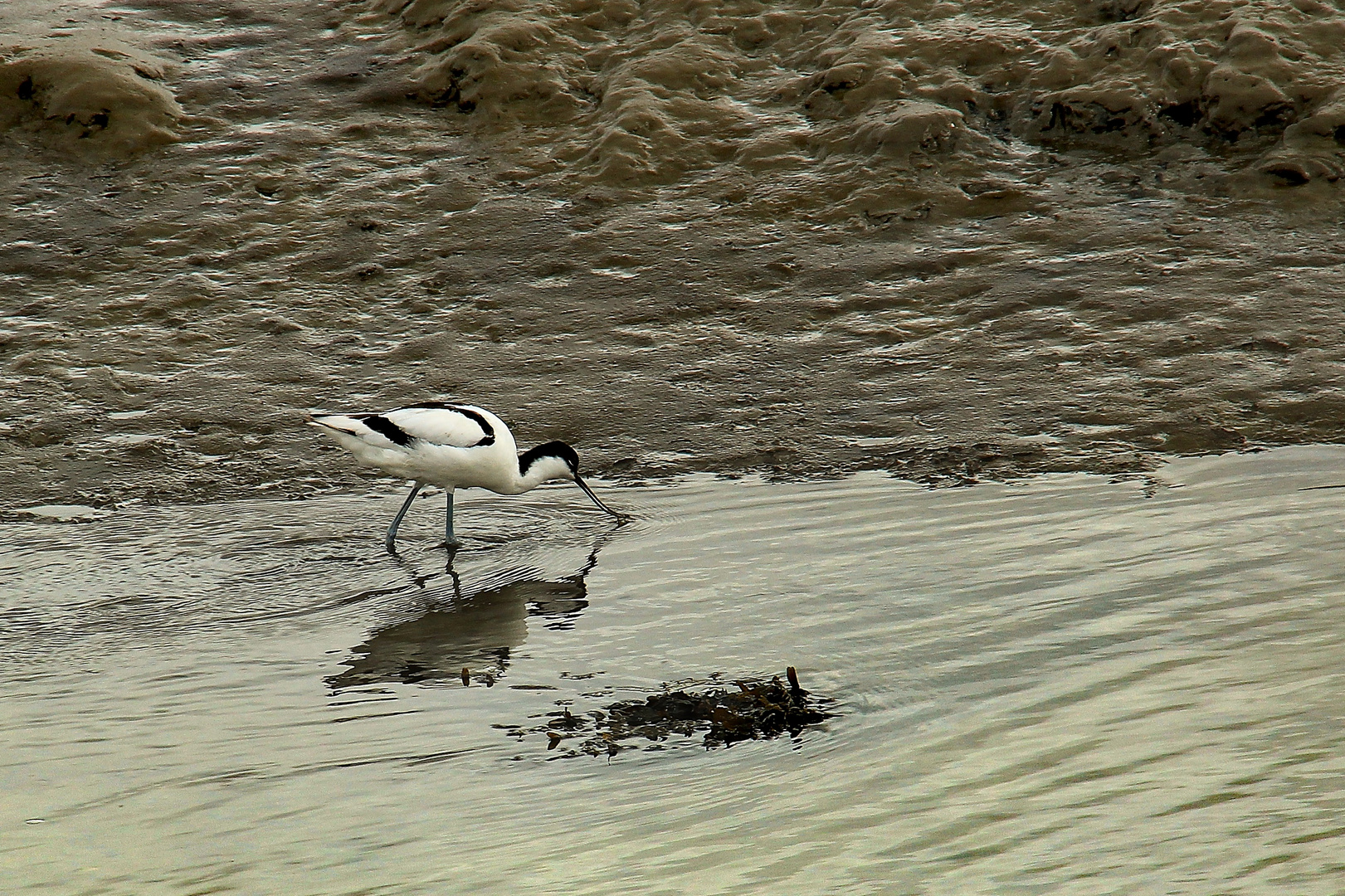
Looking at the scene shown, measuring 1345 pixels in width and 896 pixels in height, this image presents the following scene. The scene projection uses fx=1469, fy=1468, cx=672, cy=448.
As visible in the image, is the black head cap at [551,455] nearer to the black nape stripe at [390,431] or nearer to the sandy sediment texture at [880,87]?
the black nape stripe at [390,431]

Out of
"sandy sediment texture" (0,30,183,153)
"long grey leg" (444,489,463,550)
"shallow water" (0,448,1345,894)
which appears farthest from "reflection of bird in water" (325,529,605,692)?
"sandy sediment texture" (0,30,183,153)

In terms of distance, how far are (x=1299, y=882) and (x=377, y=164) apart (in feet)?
29.5

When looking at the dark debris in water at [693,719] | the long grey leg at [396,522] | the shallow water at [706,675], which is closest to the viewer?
the shallow water at [706,675]

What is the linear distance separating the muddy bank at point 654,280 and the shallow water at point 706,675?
77 centimetres

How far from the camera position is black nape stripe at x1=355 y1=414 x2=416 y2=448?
679 cm

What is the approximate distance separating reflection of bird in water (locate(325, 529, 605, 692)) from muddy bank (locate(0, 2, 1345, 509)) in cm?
164

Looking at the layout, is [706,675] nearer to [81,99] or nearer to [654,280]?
[654,280]

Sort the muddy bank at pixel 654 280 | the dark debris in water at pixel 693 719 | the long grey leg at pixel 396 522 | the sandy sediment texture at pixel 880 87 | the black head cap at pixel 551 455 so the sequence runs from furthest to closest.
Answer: the sandy sediment texture at pixel 880 87, the muddy bank at pixel 654 280, the black head cap at pixel 551 455, the long grey leg at pixel 396 522, the dark debris in water at pixel 693 719

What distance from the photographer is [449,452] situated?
6758 mm

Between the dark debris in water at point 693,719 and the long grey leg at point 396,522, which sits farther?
the long grey leg at point 396,522

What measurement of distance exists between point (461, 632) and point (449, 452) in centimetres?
132

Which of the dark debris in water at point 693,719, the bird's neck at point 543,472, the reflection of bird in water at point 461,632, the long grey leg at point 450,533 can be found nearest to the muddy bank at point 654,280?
the bird's neck at point 543,472

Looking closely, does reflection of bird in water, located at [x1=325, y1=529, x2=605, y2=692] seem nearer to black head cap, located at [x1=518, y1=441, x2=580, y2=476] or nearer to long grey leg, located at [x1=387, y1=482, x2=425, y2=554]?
long grey leg, located at [x1=387, y1=482, x2=425, y2=554]

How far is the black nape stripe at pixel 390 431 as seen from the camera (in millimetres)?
6789
